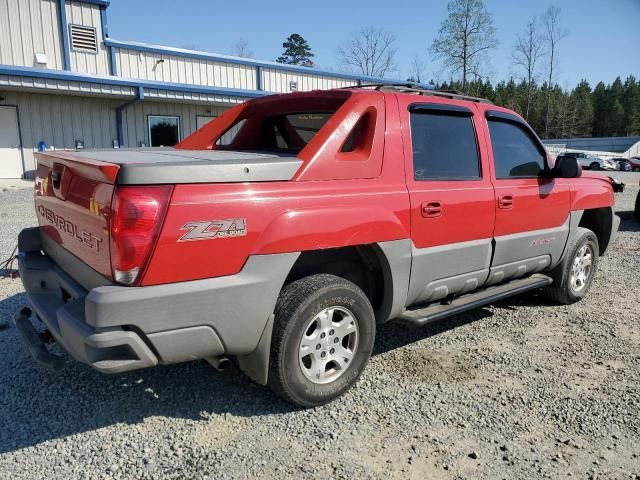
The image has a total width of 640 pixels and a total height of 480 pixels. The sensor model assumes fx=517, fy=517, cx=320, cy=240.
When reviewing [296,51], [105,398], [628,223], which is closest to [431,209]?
[105,398]

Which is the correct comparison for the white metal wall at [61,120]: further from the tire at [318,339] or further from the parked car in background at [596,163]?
the parked car in background at [596,163]

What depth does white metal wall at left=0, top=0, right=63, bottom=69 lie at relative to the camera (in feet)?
52.2

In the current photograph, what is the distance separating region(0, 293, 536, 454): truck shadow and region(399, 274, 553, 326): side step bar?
1.07m

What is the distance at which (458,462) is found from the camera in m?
2.66

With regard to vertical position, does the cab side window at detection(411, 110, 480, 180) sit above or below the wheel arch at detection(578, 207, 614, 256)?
above

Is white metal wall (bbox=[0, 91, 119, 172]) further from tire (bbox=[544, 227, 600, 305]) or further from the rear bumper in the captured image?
tire (bbox=[544, 227, 600, 305])

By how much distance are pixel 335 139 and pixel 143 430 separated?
6.62 ft

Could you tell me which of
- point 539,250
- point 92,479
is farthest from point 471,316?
point 92,479

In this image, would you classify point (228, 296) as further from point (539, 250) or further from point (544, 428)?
point (539, 250)

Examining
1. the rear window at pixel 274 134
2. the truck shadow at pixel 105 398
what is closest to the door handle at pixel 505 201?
the rear window at pixel 274 134

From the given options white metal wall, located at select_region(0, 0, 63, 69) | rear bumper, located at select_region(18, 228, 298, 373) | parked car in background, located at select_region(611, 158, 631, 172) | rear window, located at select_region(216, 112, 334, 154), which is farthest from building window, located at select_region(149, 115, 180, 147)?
parked car in background, located at select_region(611, 158, 631, 172)

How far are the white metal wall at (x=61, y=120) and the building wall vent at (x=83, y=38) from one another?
5.25 ft

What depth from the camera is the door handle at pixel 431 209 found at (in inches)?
138

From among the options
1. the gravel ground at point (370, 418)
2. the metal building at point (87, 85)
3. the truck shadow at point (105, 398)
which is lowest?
the gravel ground at point (370, 418)
